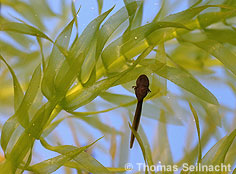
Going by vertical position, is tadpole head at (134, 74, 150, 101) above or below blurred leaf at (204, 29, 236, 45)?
below

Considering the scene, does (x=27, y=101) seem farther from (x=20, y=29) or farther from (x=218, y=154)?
(x=218, y=154)

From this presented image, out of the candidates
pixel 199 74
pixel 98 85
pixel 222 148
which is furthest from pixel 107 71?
pixel 199 74

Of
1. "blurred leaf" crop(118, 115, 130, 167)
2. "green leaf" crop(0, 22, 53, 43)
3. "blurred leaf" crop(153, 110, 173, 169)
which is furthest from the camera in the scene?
"blurred leaf" crop(118, 115, 130, 167)

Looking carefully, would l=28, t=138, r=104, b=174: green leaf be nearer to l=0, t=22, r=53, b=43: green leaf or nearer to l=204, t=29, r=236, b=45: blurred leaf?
l=0, t=22, r=53, b=43: green leaf

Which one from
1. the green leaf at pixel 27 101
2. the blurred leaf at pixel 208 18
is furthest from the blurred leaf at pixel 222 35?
the green leaf at pixel 27 101

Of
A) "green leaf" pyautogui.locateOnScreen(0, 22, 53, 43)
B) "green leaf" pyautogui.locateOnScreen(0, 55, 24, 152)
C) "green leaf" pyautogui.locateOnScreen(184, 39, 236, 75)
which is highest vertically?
"green leaf" pyautogui.locateOnScreen(0, 22, 53, 43)

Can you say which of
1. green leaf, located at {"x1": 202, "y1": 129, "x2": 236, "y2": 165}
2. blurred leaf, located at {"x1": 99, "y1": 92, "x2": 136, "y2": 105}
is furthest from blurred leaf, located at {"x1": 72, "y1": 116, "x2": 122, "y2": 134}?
green leaf, located at {"x1": 202, "y1": 129, "x2": 236, "y2": 165}

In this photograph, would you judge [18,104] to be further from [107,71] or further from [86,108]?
[86,108]

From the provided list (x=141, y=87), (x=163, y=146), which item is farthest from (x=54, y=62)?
(x=163, y=146)
